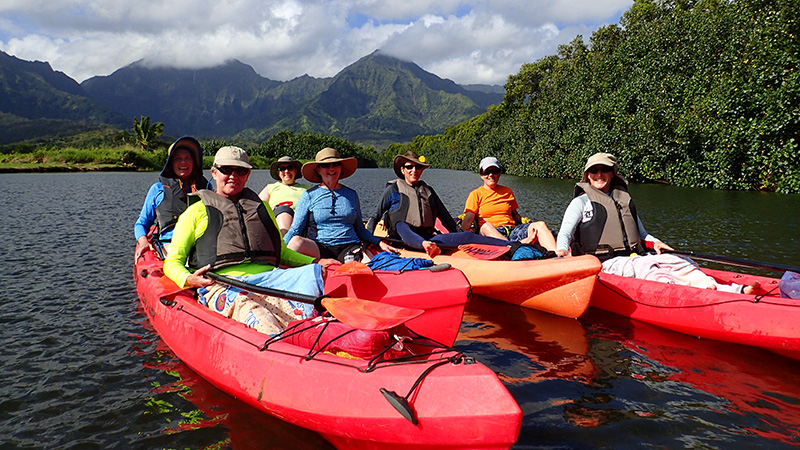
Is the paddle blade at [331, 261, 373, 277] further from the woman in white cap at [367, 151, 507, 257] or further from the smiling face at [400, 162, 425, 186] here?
the smiling face at [400, 162, 425, 186]

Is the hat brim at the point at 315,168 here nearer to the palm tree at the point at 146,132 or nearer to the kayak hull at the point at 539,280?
the kayak hull at the point at 539,280

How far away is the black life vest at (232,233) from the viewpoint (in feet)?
15.9

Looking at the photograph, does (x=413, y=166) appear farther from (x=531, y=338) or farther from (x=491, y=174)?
(x=531, y=338)

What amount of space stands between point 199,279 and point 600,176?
18.2 feet

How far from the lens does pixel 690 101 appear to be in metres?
27.4

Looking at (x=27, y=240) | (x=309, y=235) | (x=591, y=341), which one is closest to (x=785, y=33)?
(x=591, y=341)

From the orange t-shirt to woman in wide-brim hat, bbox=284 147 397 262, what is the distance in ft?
9.42

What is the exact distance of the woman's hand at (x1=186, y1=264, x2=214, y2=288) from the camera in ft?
15.3

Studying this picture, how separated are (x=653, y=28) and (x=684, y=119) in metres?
10.5


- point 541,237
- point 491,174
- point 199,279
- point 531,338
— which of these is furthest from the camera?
point 491,174

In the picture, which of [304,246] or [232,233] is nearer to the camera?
[232,233]

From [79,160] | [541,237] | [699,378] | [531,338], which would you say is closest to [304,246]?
[531,338]


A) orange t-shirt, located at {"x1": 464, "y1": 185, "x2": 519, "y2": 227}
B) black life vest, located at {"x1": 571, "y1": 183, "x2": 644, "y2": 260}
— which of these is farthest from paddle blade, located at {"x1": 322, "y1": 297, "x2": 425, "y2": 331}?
orange t-shirt, located at {"x1": 464, "y1": 185, "x2": 519, "y2": 227}

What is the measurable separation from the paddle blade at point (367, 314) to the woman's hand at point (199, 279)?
1.44m
